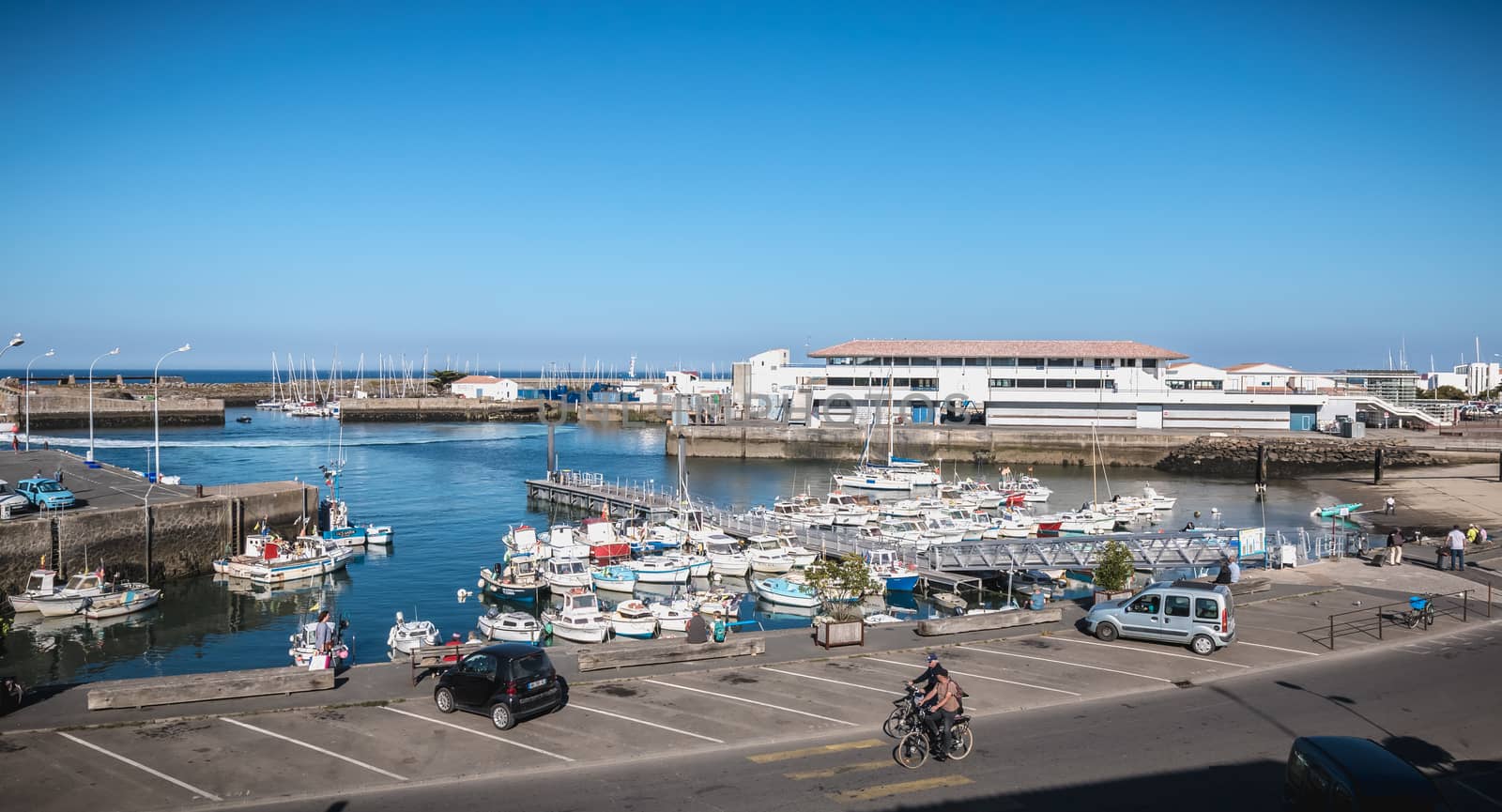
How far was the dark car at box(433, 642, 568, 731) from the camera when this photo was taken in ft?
44.5

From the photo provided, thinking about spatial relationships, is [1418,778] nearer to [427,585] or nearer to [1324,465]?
[427,585]

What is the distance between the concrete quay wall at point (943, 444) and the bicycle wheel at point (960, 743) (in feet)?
225

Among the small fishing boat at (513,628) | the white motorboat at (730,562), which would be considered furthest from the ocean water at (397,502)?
the white motorboat at (730,562)

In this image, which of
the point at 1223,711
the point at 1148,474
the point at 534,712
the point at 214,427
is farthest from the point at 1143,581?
the point at 214,427

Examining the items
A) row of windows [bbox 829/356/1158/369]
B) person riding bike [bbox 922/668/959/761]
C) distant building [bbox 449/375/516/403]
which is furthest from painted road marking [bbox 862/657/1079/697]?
distant building [bbox 449/375/516/403]

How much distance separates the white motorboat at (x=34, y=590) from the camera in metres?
32.1

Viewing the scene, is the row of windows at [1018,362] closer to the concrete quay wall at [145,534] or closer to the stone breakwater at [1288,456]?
the stone breakwater at [1288,456]

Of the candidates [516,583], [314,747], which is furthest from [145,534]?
[314,747]

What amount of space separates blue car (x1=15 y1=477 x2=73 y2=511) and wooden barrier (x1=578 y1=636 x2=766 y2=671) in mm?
32427

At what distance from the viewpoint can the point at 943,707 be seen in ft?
40.2

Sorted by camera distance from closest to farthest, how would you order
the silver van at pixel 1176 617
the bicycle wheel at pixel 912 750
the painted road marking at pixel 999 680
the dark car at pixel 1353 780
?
the dark car at pixel 1353 780 → the bicycle wheel at pixel 912 750 → the painted road marking at pixel 999 680 → the silver van at pixel 1176 617

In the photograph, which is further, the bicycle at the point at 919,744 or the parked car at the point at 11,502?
the parked car at the point at 11,502

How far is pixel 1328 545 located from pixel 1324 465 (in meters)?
47.2

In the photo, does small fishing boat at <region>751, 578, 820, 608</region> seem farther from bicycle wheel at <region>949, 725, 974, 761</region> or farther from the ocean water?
bicycle wheel at <region>949, 725, 974, 761</region>
